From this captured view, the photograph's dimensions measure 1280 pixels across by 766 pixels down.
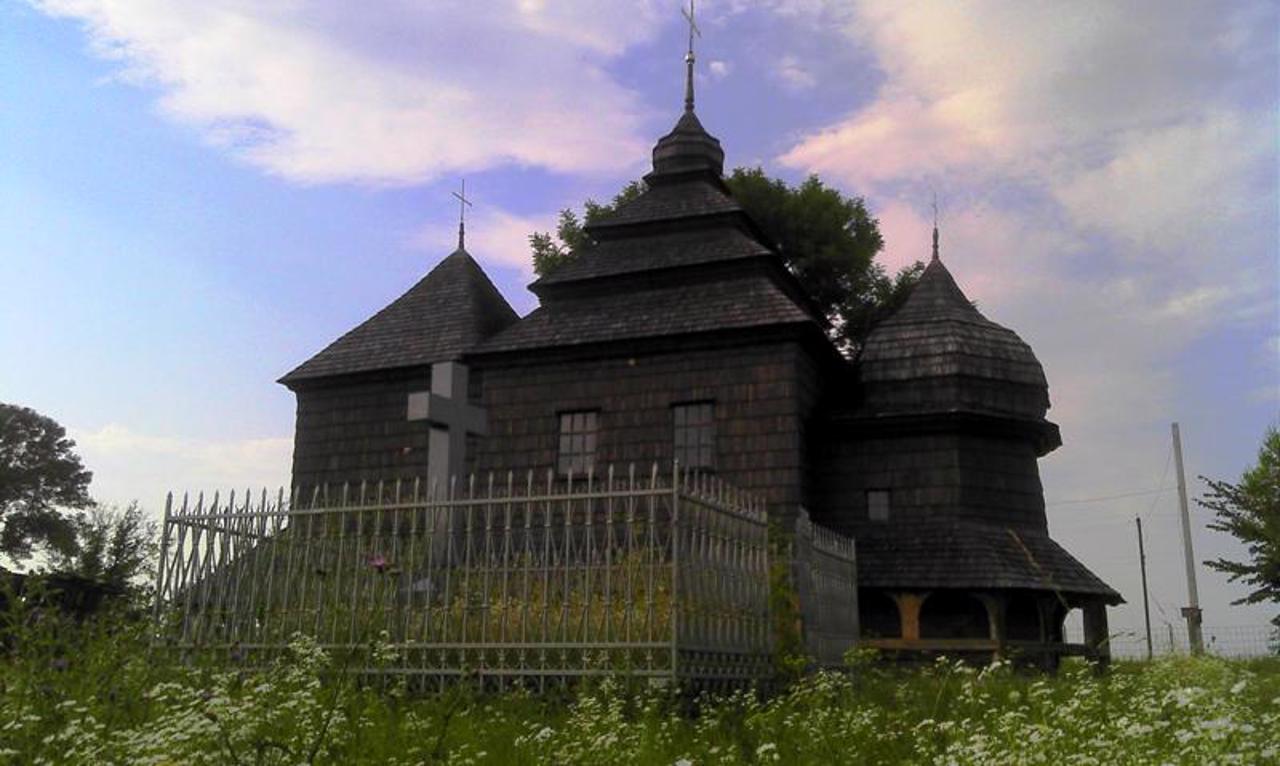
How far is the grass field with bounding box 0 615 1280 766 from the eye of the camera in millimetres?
4676

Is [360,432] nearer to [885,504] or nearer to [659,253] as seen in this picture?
[659,253]

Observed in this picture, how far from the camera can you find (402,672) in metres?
9.51

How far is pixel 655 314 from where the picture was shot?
1919 centimetres

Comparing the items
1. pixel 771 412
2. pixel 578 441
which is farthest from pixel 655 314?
pixel 771 412

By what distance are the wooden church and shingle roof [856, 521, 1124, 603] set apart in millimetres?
35

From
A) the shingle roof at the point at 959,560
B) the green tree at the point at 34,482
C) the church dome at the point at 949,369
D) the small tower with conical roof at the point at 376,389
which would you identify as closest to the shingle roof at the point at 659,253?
the small tower with conical roof at the point at 376,389

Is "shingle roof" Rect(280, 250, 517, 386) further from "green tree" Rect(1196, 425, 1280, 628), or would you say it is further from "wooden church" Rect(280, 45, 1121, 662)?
"green tree" Rect(1196, 425, 1280, 628)

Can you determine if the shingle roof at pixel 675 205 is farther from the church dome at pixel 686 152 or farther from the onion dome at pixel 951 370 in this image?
the onion dome at pixel 951 370

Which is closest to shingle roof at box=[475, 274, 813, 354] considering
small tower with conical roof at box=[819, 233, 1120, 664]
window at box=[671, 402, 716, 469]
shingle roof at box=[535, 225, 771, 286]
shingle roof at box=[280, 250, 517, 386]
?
shingle roof at box=[535, 225, 771, 286]

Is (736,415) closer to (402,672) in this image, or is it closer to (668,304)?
(668,304)

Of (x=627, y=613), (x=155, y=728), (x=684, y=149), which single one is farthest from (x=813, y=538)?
(x=684, y=149)

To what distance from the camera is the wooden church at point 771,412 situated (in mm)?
17750

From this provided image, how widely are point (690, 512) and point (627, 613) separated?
1.03m

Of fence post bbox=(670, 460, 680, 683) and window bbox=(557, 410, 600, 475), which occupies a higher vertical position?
window bbox=(557, 410, 600, 475)
